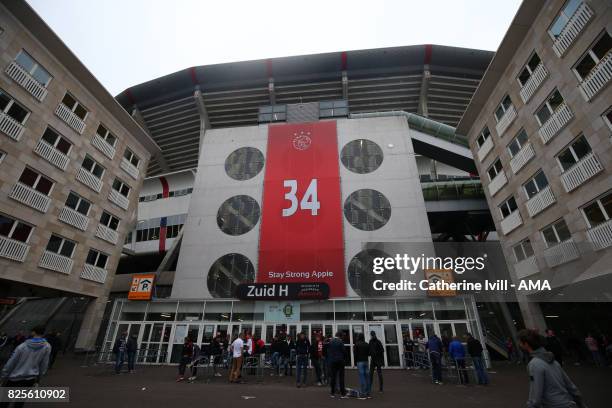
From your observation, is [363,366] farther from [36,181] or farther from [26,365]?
[36,181]

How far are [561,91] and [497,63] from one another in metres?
6.28

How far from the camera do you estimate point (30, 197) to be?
19.9 metres

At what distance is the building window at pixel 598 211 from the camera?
14695 millimetres

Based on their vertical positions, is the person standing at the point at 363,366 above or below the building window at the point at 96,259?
below

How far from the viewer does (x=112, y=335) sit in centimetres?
2222

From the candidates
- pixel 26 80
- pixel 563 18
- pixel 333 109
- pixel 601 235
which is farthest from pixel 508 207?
pixel 26 80

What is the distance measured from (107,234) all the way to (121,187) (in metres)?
4.39

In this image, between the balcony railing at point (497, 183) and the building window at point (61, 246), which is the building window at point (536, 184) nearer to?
the balcony railing at point (497, 183)

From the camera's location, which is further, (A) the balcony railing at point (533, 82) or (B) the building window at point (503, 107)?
(B) the building window at point (503, 107)

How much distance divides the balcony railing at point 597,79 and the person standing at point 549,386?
636 inches

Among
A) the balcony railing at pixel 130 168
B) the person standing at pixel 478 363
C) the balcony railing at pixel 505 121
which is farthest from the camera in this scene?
the balcony railing at pixel 130 168

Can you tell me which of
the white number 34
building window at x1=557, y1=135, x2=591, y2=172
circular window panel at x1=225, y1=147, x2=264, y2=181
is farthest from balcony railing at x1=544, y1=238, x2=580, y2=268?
circular window panel at x1=225, y1=147, x2=264, y2=181

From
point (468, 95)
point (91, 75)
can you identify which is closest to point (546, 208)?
point (468, 95)

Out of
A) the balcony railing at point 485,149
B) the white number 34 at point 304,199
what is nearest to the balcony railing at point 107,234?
the white number 34 at point 304,199
